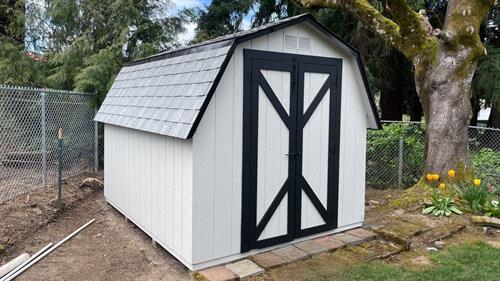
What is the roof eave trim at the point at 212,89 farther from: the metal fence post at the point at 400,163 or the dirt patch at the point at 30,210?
the metal fence post at the point at 400,163

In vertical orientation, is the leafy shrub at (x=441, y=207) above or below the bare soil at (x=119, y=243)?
above

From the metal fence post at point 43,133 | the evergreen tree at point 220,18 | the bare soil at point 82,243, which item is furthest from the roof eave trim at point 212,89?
the evergreen tree at point 220,18

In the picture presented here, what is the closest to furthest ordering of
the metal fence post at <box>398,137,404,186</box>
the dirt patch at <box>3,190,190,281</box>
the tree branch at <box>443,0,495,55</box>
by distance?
the dirt patch at <box>3,190,190,281</box> → the tree branch at <box>443,0,495,55</box> → the metal fence post at <box>398,137,404,186</box>

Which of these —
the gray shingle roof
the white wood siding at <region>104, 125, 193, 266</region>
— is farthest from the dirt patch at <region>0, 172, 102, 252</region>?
the gray shingle roof

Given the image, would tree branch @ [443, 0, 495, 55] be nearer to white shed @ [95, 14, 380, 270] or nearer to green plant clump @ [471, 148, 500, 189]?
white shed @ [95, 14, 380, 270]

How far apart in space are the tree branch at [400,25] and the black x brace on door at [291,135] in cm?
173

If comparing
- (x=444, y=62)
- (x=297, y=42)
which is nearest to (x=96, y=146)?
(x=297, y=42)

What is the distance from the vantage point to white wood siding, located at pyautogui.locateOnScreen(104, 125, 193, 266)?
12.2ft

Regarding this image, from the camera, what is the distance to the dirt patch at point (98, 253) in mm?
3840

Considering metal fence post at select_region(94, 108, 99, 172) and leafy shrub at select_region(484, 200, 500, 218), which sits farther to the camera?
metal fence post at select_region(94, 108, 99, 172)

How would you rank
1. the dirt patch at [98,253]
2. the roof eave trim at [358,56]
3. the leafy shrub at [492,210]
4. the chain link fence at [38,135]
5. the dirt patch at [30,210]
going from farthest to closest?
the chain link fence at [38,135] < the leafy shrub at [492,210] < the dirt patch at [30,210] < the roof eave trim at [358,56] < the dirt patch at [98,253]

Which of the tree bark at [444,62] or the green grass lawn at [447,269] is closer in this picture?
the green grass lawn at [447,269]

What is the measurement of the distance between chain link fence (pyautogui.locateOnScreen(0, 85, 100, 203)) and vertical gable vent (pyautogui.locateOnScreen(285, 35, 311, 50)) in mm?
3949

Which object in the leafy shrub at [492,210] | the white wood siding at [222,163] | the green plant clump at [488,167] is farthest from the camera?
the green plant clump at [488,167]
